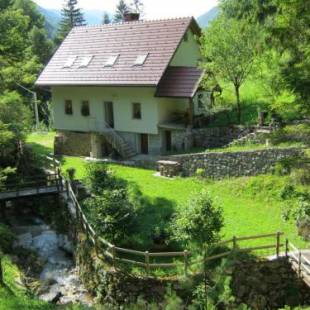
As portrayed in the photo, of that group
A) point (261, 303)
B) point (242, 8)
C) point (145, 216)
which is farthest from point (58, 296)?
point (242, 8)

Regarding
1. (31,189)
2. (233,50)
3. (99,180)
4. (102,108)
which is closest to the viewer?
(99,180)

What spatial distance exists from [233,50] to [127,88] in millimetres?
6796

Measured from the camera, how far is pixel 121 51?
30.2 m

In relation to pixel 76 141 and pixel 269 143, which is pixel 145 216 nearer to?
pixel 269 143

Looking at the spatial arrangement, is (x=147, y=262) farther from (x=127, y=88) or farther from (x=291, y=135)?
(x=127, y=88)

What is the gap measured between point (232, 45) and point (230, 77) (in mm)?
1805

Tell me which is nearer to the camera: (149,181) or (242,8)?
(149,181)

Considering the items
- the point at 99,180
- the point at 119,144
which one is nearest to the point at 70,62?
the point at 119,144

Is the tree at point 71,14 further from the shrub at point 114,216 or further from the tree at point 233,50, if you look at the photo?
the shrub at point 114,216

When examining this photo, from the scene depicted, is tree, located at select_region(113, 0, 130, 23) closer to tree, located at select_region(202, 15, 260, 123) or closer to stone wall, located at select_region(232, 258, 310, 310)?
tree, located at select_region(202, 15, 260, 123)

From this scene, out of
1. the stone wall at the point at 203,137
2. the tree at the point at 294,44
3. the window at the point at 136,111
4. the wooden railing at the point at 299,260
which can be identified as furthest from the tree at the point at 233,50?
the wooden railing at the point at 299,260

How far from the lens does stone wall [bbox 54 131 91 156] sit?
30.9 m

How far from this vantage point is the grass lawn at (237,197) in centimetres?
1800

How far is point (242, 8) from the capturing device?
37531mm
